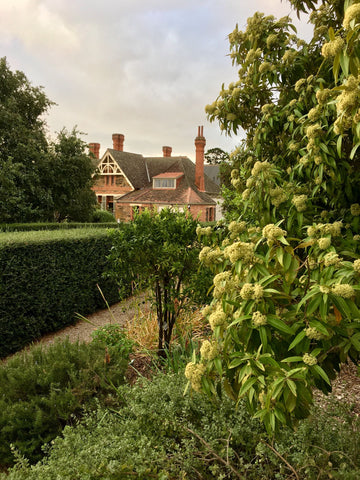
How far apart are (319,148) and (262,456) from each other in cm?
192

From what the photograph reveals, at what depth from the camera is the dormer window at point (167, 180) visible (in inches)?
1209

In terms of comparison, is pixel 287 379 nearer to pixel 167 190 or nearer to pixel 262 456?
pixel 262 456

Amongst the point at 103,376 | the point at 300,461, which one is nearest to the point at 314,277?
the point at 300,461

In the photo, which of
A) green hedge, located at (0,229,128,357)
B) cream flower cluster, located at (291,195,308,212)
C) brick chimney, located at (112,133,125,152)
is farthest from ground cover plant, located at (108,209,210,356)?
brick chimney, located at (112,133,125,152)

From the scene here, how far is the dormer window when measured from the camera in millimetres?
30719

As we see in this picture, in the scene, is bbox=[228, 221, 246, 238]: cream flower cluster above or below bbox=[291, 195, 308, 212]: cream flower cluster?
below

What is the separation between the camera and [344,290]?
4.16ft

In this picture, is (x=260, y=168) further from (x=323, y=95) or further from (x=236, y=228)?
(x=323, y=95)

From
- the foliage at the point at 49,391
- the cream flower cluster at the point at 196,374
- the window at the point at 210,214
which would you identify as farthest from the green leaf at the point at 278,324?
the window at the point at 210,214

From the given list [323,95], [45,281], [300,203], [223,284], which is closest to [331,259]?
[223,284]

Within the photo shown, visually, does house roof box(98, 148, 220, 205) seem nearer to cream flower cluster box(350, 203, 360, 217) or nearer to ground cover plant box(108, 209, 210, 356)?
ground cover plant box(108, 209, 210, 356)

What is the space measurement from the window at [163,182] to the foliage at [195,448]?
94.7 feet

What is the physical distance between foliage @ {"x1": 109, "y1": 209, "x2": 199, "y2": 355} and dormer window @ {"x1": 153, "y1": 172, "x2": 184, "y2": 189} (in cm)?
2658

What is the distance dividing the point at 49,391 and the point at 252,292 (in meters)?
2.71
